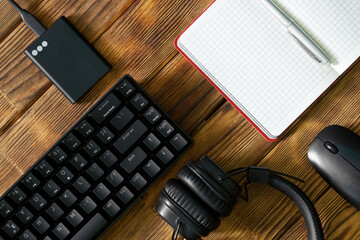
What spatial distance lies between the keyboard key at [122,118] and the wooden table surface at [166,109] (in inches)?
3.2

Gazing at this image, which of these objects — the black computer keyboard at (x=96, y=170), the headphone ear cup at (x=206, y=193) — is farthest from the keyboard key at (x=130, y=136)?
the headphone ear cup at (x=206, y=193)

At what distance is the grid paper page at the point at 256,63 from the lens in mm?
631

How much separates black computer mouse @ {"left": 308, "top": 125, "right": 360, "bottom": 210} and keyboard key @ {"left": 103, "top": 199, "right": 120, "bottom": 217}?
1.11 ft

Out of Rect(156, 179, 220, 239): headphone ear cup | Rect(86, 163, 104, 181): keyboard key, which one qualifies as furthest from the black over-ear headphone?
Rect(86, 163, 104, 181): keyboard key

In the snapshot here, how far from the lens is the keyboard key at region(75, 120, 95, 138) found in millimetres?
632

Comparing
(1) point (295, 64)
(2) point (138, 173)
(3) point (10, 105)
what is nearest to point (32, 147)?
Result: (3) point (10, 105)

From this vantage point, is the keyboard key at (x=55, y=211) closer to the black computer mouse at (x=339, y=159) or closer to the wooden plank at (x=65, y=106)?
the wooden plank at (x=65, y=106)

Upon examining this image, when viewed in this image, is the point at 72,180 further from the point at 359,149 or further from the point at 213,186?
the point at 359,149

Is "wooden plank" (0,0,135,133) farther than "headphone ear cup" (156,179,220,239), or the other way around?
"wooden plank" (0,0,135,133)

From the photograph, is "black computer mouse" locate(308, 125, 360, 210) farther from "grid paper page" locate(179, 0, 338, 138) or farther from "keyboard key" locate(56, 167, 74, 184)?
"keyboard key" locate(56, 167, 74, 184)

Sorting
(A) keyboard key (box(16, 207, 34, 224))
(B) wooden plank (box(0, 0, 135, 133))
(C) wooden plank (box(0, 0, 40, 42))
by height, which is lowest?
(A) keyboard key (box(16, 207, 34, 224))

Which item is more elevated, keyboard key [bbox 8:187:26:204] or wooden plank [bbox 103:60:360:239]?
keyboard key [bbox 8:187:26:204]

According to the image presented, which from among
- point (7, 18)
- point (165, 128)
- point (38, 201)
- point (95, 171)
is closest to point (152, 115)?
point (165, 128)

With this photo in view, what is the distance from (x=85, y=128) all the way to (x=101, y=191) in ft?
0.35
